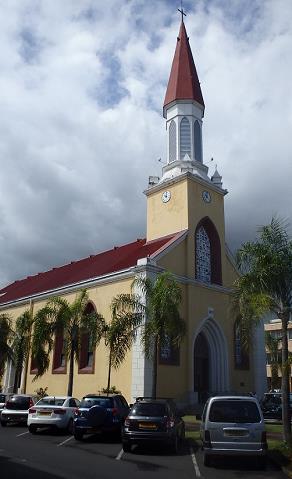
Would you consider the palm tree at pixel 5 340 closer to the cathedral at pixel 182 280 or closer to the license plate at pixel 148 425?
the cathedral at pixel 182 280

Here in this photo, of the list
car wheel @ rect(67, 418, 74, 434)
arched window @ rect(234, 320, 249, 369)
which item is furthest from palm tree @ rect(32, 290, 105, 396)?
arched window @ rect(234, 320, 249, 369)

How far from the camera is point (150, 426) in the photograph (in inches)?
535

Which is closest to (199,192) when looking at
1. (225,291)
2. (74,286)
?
(225,291)

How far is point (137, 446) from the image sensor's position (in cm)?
1500

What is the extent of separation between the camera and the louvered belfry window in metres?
32.7

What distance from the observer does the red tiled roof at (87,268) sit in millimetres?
31984

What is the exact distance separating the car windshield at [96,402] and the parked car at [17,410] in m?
4.66

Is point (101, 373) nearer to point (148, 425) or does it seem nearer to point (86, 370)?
point (86, 370)

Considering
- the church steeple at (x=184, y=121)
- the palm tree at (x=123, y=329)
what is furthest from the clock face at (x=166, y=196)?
the palm tree at (x=123, y=329)

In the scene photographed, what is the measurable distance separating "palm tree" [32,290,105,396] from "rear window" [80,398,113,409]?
8.70 metres

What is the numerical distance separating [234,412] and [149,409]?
9.73ft

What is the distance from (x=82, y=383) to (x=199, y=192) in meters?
15.3

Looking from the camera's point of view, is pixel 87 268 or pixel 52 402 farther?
pixel 87 268

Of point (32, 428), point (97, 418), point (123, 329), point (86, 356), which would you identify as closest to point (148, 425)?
point (97, 418)
